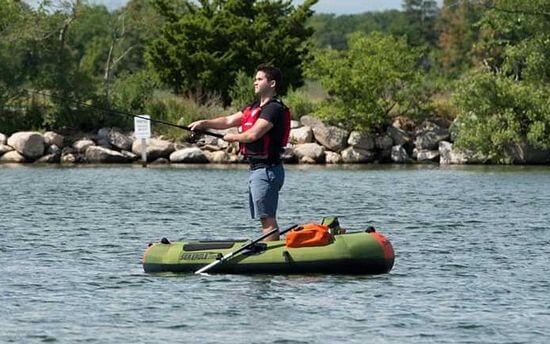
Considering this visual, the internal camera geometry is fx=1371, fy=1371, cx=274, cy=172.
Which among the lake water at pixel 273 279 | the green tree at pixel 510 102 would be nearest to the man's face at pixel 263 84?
the lake water at pixel 273 279

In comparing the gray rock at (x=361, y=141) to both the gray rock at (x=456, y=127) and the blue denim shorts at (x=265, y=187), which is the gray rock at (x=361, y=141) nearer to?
the gray rock at (x=456, y=127)

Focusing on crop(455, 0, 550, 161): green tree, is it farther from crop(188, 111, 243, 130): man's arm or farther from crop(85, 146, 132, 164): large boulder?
crop(188, 111, 243, 130): man's arm

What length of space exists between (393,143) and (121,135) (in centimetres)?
832

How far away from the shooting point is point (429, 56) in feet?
281

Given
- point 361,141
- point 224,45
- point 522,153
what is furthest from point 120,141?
point 522,153

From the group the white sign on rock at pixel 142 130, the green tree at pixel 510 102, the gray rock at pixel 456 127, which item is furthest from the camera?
the white sign on rock at pixel 142 130

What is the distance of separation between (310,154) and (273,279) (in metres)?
27.9

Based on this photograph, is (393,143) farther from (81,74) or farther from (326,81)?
(81,74)

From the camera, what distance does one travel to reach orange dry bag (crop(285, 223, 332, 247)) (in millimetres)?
12702

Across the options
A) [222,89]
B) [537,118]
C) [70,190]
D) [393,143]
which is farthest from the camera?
[222,89]

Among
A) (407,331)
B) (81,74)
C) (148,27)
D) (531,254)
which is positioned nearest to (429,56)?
(148,27)

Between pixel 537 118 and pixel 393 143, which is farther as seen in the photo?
pixel 393 143

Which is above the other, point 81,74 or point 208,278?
point 81,74

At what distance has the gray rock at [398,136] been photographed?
41281 millimetres
